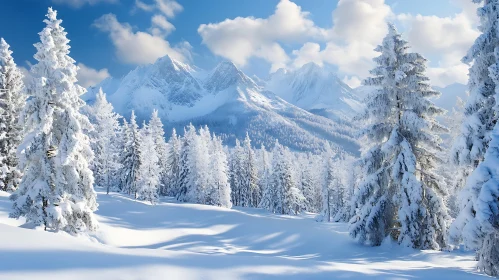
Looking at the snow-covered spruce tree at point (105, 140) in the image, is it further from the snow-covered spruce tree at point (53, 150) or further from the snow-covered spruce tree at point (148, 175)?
the snow-covered spruce tree at point (53, 150)

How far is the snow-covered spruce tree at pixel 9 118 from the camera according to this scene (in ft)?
83.8

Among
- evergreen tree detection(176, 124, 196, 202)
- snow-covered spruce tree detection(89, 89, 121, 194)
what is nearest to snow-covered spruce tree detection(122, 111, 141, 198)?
snow-covered spruce tree detection(89, 89, 121, 194)

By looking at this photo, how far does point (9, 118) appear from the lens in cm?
2606

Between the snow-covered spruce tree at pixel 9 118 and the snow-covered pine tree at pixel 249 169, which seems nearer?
the snow-covered spruce tree at pixel 9 118

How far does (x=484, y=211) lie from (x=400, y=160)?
7.34 meters

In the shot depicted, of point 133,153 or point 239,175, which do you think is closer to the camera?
point 133,153

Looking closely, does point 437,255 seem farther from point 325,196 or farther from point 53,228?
point 325,196

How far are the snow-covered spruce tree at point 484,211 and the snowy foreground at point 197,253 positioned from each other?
826 millimetres

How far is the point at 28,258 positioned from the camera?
5695mm

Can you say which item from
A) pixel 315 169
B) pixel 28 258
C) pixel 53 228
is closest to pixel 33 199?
pixel 53 228

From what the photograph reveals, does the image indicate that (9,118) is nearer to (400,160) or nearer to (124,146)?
(124,146)

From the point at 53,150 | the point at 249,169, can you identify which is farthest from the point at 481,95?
the point at 249,169

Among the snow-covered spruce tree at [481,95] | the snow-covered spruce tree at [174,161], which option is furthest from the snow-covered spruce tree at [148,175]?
the snow-covered spruce tree at [481,95]

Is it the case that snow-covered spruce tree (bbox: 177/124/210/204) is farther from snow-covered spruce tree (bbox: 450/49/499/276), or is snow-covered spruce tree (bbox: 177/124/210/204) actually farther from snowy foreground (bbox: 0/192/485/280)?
snow-covered spruce tree (bbox: 450/49/499/276)
